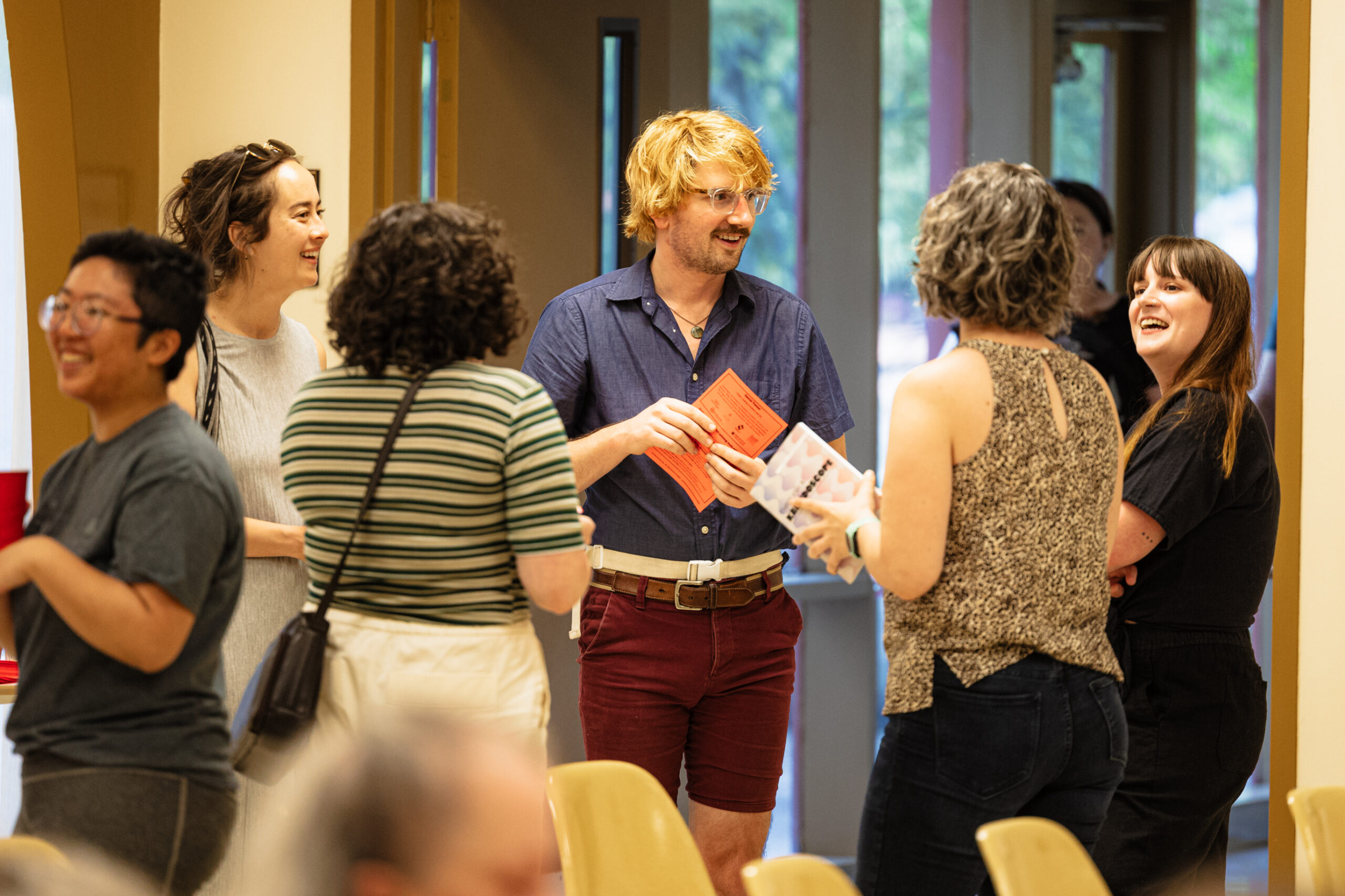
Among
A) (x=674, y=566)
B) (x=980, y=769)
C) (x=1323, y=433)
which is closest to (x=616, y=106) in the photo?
(x=674, y=566)

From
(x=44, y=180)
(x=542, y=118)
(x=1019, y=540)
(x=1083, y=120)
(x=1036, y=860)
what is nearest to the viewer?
(x=1036, y=860)

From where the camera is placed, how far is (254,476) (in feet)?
7.91

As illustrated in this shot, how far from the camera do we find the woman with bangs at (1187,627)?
8.03 ft

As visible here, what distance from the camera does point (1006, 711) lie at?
6.19ft

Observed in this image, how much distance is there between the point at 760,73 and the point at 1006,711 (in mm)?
3178

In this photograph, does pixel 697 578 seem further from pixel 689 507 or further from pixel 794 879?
pixel 794 879

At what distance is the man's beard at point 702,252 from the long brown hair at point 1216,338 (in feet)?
3.00

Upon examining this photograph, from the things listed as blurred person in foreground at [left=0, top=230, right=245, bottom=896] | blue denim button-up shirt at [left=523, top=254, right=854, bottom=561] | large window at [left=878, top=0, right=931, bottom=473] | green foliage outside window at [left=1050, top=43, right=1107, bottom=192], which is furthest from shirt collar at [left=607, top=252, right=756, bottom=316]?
green foliage outside window at [left=1050, top=43, right=1107, bottom=192]

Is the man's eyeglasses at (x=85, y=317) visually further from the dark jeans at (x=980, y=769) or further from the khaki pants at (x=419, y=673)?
the dark jeans at (x=980, y=769)

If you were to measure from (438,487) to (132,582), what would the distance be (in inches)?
16.8

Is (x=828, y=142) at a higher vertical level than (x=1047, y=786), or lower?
higher

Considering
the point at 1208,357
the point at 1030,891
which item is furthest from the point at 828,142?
the point at 1030,891

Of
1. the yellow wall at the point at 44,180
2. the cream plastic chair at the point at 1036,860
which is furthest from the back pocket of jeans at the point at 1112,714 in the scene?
the yellow wall at the point at 44,180

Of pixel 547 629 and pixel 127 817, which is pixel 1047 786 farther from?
pixel 547 629
